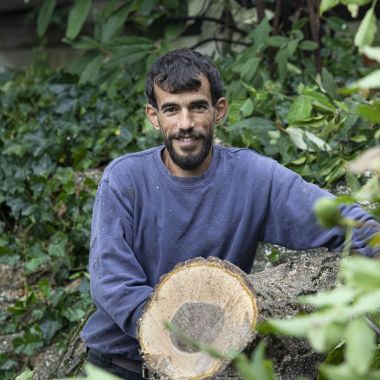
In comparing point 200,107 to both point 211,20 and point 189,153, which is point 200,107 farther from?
point 211,20

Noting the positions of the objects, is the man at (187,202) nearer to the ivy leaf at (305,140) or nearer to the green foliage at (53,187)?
the ivy leaf at (305,140)

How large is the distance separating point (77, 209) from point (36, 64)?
2177 mm

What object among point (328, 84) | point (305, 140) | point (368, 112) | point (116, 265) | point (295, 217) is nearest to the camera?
point (368, 112)

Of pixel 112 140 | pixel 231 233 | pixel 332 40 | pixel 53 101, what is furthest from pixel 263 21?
pixel 231 233

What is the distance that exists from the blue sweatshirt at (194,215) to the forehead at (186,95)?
0.21 metres

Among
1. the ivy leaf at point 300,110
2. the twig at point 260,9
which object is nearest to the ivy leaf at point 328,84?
the ivy leaf at point 300,110

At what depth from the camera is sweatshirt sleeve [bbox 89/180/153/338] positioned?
8.57 feet

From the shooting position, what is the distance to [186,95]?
3.02m

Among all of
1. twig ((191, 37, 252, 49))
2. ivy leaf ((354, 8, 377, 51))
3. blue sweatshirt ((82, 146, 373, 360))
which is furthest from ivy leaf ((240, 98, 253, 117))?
ivy leaf ((354, 8, 377, 51))

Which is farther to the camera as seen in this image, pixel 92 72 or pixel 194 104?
pixel 92 72

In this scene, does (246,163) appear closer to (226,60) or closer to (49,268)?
(49,268)

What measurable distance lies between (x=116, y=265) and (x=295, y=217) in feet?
2.00

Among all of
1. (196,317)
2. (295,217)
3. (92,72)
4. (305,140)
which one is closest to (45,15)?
(92,72)

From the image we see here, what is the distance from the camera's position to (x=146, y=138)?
15.7 ft
